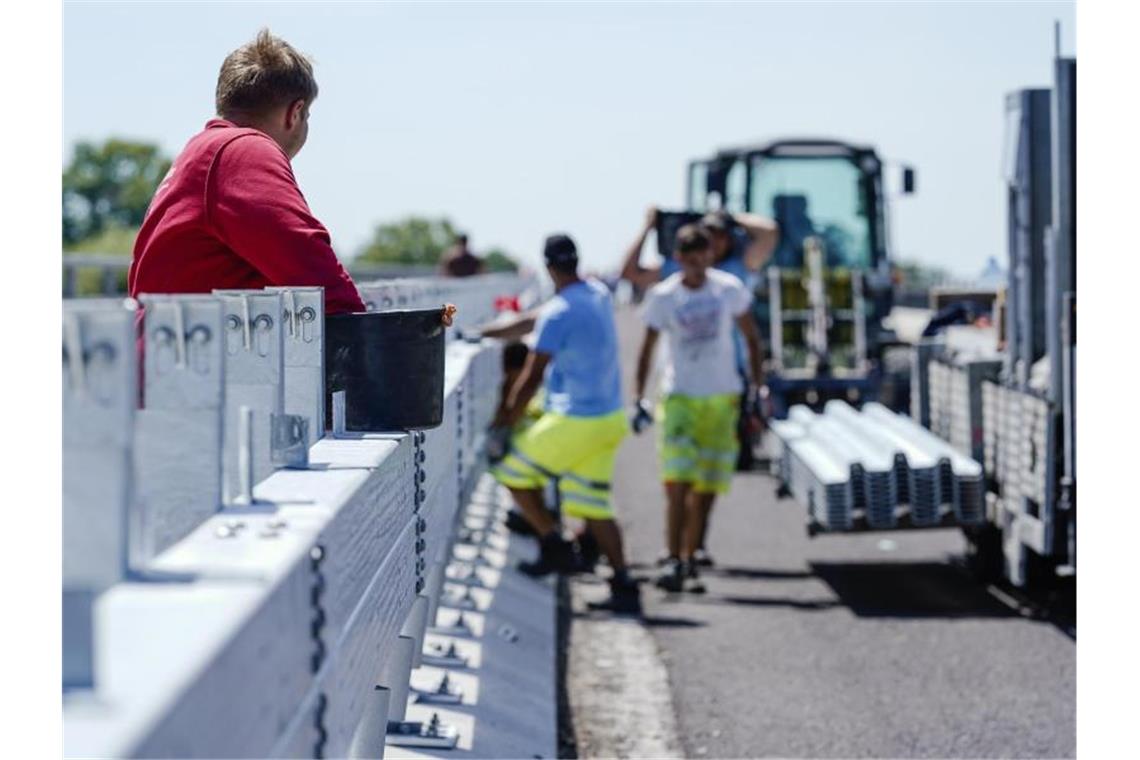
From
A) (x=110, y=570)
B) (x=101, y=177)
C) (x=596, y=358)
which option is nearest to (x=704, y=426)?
(x=596, y=358)

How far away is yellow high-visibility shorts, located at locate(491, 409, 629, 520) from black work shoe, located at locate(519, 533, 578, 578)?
214mm

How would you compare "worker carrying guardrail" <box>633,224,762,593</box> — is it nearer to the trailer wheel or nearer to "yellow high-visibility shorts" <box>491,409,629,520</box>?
"yellow high-visibility shorts" <box>491,409,629,520</box>

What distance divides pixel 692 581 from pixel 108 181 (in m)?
137

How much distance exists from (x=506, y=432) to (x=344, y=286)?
535 centimetres

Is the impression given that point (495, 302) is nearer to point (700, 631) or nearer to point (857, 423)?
point (857, 423)

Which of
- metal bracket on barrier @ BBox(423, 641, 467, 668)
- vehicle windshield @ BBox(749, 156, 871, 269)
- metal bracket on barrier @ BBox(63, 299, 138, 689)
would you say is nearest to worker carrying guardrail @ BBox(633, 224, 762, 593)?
metal bracket on barrier @ BBox(423, 641, 467, 668)

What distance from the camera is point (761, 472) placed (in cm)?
1639

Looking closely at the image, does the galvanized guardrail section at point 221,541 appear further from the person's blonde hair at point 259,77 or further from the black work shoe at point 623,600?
the black work shoe at point 623,600

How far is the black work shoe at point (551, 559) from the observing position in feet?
33.4

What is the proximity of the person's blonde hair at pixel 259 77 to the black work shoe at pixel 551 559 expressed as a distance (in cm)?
530

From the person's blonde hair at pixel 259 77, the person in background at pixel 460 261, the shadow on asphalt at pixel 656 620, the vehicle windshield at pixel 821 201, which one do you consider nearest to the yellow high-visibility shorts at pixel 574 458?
the shadow on asphalt at pixel 656 620

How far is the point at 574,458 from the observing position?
1010 centimetres

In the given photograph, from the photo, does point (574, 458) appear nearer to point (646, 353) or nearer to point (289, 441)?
point (646, 353)

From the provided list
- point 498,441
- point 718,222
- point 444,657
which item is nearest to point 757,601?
point 498,441
